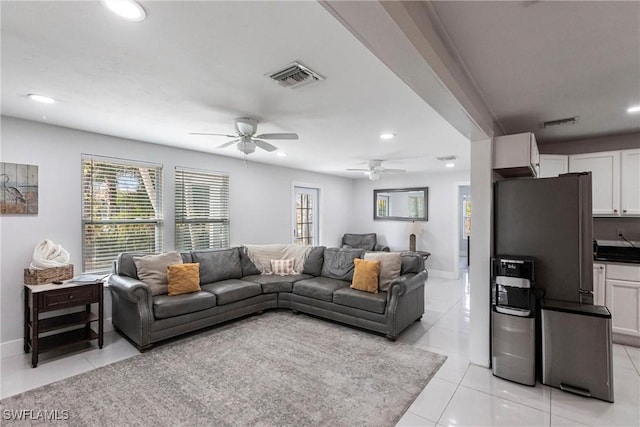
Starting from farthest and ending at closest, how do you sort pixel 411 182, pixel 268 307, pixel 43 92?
pixel 411 182 → pixel 268 307 → pixel 43 92

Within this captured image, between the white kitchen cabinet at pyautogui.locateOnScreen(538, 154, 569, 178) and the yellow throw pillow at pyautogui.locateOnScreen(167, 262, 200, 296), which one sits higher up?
the white kitchen cabinet at pyautogui.locateOnScreen(538, 154, 569, 178)

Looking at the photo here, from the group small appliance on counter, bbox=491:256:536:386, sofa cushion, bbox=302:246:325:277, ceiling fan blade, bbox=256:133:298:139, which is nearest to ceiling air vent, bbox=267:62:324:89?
ceiling fan blade, bbox=256:133:298:139

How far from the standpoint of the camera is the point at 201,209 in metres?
4.75

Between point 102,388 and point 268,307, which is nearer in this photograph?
point 102,388

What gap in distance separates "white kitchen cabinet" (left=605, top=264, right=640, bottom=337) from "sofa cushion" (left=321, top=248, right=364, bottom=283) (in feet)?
9.37

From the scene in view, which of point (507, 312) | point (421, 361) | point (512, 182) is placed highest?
point (512, 182)

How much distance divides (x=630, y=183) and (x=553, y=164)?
0.76 metres

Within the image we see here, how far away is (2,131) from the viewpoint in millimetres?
2994

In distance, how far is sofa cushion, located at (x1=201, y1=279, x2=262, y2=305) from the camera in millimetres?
3787

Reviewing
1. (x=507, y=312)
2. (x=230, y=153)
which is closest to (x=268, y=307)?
(x=230, y=153)

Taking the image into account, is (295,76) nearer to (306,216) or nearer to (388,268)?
(388,268)

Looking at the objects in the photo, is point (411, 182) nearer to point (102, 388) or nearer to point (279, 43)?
point (279, 43)

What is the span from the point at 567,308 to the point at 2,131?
5520mm

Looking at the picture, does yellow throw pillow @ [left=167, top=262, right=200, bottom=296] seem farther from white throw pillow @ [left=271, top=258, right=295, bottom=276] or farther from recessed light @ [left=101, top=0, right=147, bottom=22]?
recessed light @ [left=101, top=0, right=147, bottom=22]
